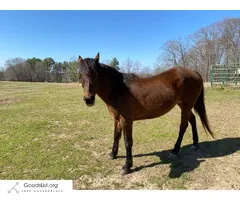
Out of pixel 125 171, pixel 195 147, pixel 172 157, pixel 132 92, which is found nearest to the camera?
pixel 125 171

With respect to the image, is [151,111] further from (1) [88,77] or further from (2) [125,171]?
(1) [88,77]

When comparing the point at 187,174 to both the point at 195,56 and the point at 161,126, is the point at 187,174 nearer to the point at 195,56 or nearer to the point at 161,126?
the point at 161,126

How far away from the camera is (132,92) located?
370cm

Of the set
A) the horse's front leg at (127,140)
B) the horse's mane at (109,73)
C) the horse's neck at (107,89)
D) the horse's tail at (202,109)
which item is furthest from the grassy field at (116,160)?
the horse's mane at (109,73)

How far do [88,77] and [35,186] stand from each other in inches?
73.0

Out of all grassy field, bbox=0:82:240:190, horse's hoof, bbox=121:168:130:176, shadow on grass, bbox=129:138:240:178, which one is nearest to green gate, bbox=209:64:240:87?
grassy field, bbox=0:82:240:190

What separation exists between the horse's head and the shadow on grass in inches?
60.6

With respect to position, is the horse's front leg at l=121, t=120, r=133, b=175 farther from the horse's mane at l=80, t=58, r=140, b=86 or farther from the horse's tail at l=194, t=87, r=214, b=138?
the horse's tail at l=194, t=87, r=214, b=138

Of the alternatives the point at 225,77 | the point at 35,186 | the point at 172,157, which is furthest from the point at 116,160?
the point at 225,77

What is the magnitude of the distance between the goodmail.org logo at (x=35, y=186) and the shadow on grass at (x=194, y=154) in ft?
3.86

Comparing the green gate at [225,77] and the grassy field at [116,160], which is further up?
the green gate at [225,77]

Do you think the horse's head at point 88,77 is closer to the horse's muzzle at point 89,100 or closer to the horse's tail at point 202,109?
the horse's muzzle at point 89,100

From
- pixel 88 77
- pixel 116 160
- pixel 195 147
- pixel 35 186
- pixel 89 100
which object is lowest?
pixel 35 186

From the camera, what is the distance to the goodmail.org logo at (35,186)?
10.3ft
